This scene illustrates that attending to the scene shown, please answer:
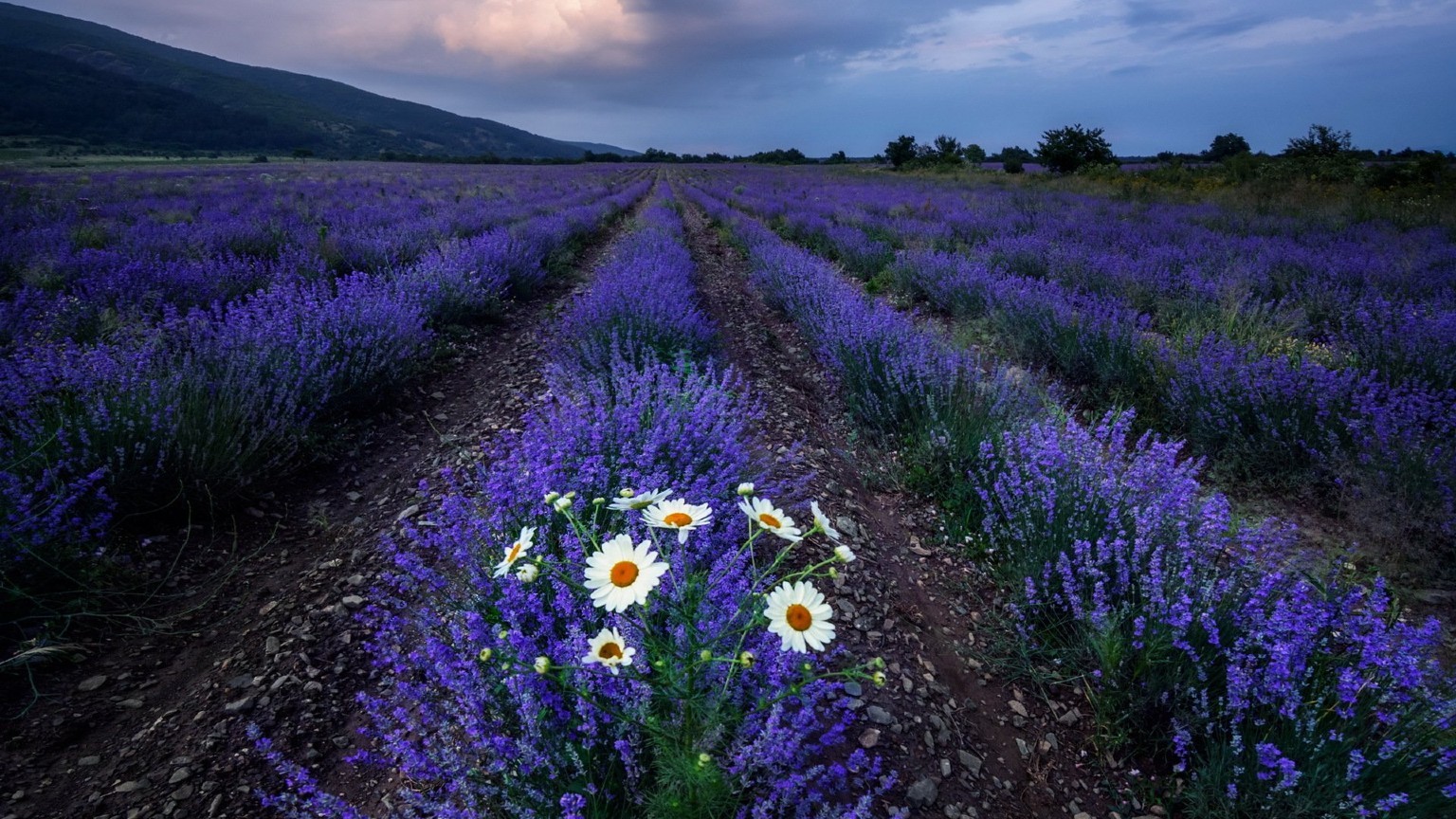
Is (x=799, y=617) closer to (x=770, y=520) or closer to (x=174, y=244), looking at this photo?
(x=770, y=520)

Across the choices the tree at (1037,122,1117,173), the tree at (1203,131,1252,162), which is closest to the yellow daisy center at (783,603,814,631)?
the tree at (1037,122,1117,173)

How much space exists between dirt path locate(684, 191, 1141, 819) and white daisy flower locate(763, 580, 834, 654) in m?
0.46

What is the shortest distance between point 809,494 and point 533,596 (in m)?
1.90

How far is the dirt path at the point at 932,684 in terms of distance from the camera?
1924mm

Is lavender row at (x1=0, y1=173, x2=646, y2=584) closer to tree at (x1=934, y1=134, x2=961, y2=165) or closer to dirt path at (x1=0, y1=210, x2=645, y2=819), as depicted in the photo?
dirt path at (x1=0, y1=210, x2=645, y2=819)

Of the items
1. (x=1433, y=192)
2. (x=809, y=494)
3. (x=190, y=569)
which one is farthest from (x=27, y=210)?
(x=1433, y=192)

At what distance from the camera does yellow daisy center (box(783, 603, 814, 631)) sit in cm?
117

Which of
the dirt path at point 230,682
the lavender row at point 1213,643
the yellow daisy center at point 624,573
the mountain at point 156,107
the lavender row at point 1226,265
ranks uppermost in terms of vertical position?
the mountain at point 156,107

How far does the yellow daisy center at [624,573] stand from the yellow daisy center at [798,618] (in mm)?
308

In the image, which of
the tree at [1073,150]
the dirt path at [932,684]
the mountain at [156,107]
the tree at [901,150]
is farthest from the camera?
the mountain at [156,107]

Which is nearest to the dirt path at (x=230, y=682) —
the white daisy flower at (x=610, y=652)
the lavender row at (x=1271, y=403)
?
the white daisy flower at (x=610, y=652)

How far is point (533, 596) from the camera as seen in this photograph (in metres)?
1.64

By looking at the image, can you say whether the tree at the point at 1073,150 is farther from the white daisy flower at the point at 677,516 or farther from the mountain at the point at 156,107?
the mountain at the point at 156,107

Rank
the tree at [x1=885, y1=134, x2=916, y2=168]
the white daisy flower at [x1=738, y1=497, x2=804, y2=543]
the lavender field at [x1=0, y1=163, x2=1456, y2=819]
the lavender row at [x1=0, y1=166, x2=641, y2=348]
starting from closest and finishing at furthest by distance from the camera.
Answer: the white daisy flower at [x1=738, y1=497, x2=804, y2=543], the lavender field at [x1=0, y1=163, x2=1456, y2=819], the lavender row at [x1=0, y1=166, x2=641, y2=348], the tree at [x1=885, y1=134, x2=916, y2=168]
